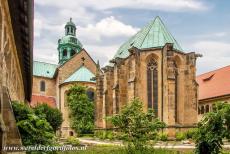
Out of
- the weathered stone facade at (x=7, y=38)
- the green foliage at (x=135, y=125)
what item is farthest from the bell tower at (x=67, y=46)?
the weathered stone facade at (x=7, y=38)

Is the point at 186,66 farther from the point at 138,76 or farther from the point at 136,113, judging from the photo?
the point at 136,113

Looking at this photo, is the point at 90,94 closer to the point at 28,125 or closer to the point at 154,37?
the point at 154,37

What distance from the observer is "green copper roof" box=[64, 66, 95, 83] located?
194ft

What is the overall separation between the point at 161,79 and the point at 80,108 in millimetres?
17139

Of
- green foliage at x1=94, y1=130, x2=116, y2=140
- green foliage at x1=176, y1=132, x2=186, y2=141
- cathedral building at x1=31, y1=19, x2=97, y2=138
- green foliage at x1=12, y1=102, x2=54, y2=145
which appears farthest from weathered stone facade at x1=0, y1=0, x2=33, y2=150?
cathedral building at x1=31, y1=19, x2=97, y2=138

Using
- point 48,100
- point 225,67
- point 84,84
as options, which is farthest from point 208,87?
point 48,100

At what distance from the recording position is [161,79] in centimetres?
4034

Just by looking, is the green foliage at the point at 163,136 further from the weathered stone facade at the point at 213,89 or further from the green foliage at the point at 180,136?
the weathered stone facade at the point at 213,89

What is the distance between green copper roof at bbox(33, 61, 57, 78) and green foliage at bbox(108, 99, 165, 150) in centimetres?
4291

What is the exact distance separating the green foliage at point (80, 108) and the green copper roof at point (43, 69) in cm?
1330

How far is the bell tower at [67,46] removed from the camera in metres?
70.2

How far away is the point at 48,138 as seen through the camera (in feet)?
53.8

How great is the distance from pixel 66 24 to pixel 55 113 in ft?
97.9

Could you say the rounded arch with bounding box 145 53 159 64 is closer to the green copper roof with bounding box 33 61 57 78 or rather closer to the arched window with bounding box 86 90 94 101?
the arched window with bounding box 86 90 94 101
